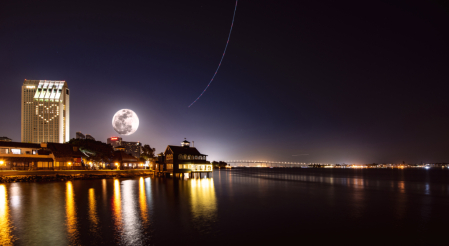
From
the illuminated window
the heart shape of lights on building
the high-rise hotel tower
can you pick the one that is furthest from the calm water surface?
the heart shape of lights on building

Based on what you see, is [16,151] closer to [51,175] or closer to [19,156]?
[19,156]

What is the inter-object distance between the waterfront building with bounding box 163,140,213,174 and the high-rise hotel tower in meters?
117

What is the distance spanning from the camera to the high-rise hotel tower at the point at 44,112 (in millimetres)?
148125

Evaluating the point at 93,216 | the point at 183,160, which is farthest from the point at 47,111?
the point at 93,216

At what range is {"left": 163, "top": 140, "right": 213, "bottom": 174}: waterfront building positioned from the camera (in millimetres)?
66312

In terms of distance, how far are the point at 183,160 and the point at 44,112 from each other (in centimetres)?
12922

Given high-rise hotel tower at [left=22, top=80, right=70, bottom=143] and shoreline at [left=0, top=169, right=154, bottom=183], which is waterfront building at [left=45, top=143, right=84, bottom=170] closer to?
shoreline at [left=0, top=169, right=154, bottom=183]

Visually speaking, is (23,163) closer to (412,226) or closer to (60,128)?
(412,226)

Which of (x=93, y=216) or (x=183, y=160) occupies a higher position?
(x=183, y=160)

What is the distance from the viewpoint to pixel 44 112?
151500 millimetres

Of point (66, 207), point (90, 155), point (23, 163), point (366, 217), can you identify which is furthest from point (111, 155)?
point (366, 217)

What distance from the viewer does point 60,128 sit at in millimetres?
152500

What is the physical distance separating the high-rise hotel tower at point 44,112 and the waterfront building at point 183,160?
11657 cm

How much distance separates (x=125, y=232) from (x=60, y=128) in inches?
6389
